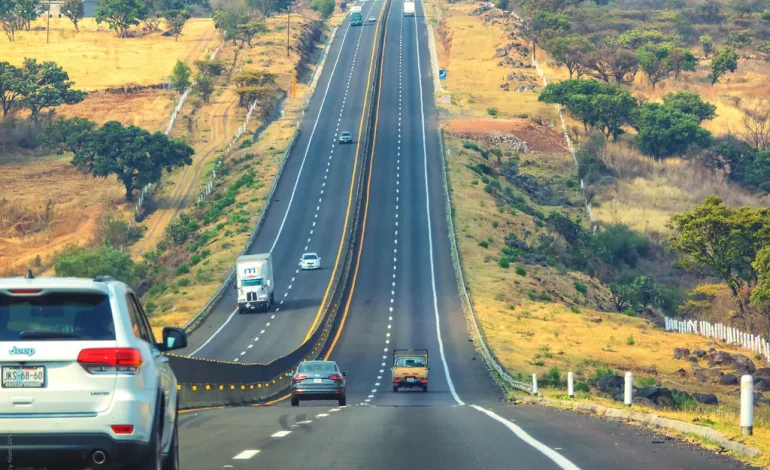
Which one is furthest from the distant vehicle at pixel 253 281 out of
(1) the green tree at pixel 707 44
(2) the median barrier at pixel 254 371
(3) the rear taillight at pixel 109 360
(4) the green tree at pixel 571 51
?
(1) the green tree at pixel 707 44

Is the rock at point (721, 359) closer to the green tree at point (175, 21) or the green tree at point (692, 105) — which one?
the green tree at point (692, 105)

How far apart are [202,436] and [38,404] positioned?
31.7ft

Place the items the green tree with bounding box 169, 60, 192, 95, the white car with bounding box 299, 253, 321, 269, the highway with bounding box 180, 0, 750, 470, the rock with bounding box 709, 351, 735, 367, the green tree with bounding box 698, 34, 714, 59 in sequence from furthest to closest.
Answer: the green tree with bounding box 698, 34, 714, 59, the green tree with bounding box 169, 60, 192, 95, the white car with bounding box 299, 253, 321, 269, the rock with bounding box 709, 351, 735, 367, the highway with bounding box 180, 0, 750, 470

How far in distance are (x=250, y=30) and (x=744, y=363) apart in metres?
124

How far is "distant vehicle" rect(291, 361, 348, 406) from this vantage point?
36438 mm

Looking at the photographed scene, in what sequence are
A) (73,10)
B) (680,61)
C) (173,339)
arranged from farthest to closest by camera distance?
(73,10) → (680,61) → (173,339)

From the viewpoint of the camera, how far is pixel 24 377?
33.3 ft

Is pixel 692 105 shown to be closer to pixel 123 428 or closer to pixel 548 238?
pixel 548 238

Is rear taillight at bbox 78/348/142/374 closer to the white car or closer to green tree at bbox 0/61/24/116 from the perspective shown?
the white car

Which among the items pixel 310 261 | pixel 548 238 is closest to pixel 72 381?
pixel 310 261

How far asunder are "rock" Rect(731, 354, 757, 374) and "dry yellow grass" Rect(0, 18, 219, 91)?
101273 mm

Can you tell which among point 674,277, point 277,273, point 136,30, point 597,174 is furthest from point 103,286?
point 136,30

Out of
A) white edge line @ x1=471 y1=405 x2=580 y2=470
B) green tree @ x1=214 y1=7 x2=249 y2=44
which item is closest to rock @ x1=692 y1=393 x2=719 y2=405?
white edge line @ x1=471 y1=405 x2=580 y2=470

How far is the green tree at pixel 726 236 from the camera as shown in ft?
243
